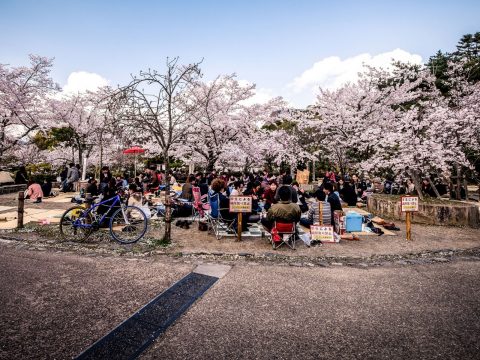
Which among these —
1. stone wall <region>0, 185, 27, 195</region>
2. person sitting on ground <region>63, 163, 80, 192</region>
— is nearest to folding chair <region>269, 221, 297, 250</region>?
person sitting on ground <region>63, 163, 80, 192</region>

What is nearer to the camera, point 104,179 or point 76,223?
point 76,223

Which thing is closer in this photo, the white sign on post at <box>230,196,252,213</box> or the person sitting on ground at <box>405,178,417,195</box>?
the white sign on post at <box>230,196,252,213</box>

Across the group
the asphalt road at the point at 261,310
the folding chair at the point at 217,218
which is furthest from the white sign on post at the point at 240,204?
the asphalt road at the point at 261,310

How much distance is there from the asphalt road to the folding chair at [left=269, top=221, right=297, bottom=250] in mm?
1186

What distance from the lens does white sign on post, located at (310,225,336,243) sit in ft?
22.1

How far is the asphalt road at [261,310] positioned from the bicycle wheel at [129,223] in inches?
58.4

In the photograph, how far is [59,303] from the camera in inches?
145

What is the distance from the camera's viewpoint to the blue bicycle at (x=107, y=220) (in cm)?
678

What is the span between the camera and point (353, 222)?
316 inches

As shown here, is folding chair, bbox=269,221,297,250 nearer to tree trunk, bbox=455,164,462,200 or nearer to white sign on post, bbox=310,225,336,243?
white sign on post, bbox=310,225,336,243

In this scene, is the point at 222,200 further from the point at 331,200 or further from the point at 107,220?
the point at 107,220

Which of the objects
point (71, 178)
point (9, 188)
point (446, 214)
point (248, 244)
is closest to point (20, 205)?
point (248, 244)

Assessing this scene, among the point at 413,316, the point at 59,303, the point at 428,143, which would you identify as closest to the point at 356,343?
the point at 413,316

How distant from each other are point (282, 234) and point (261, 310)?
3.08m
